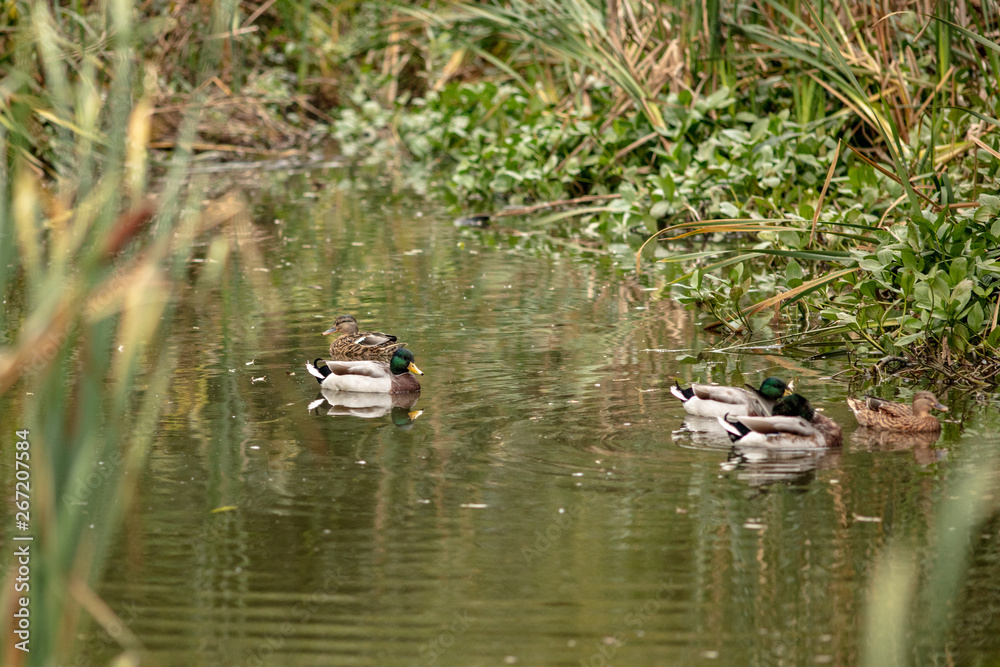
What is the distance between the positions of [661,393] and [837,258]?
123 centimetres

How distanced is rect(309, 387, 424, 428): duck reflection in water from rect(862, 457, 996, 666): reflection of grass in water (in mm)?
2746

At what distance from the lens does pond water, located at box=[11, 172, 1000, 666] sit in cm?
444

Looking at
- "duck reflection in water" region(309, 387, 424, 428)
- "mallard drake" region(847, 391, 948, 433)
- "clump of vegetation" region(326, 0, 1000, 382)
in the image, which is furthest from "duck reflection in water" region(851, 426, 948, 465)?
"duck reflection in water" region(309, 387, 424, 428)

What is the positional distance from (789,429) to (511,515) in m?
1.48

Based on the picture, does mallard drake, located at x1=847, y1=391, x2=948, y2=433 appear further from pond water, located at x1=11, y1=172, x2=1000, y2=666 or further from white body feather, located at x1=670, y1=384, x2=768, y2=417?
white body feather, located at x1=670, y1=384, x2=768, y2=417

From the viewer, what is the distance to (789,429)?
245 inches

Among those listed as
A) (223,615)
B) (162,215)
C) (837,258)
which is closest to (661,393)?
(837,258)

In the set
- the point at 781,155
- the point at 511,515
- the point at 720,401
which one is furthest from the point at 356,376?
the point at 781,155

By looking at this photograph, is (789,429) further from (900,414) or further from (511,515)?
(511,515)

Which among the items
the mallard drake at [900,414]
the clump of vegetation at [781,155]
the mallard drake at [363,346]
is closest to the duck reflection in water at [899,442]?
the mallard drake at [900,414]

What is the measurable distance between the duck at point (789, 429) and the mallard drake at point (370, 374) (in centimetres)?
206

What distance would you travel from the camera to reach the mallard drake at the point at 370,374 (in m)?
7.66

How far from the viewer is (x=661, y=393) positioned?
7.32 meters

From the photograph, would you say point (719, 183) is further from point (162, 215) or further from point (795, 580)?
point (162, 215)
